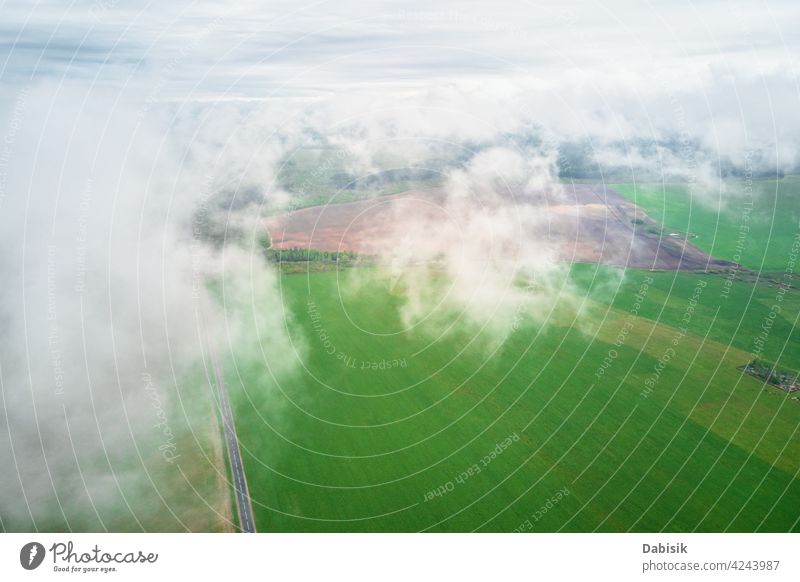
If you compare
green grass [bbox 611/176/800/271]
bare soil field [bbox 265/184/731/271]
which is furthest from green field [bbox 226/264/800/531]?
green grass [bbox 611/176/800/271]

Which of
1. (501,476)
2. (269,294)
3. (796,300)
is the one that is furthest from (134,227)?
(796,300)
